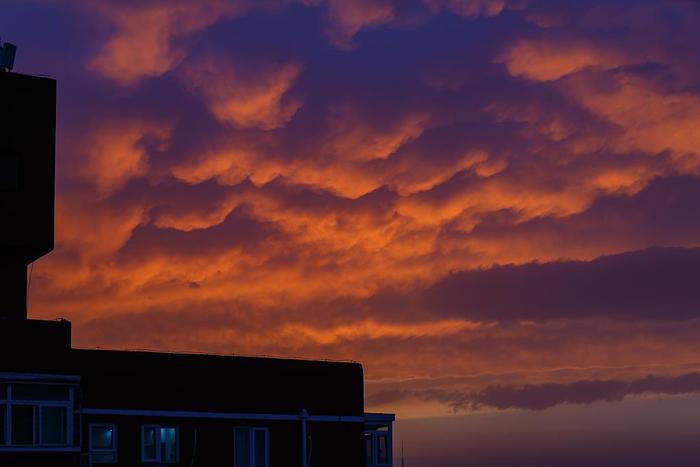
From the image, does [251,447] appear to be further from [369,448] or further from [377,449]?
[377,449]

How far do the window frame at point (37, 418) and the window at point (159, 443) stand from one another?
27.1ft

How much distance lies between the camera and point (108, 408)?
5988 cm

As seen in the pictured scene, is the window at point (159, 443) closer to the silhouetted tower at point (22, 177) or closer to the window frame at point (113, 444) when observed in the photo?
the window frame at point (113, 444)

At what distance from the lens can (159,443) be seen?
6112 cm

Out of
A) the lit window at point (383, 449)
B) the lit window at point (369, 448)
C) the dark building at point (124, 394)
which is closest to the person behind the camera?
the dark building at point (124, 394)

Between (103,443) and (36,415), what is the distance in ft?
25.9

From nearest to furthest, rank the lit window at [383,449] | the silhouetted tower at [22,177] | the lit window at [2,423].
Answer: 1. the lit window at [2,423]
2. the silhouetted tower at [22,177]
3. the lit window at [383,449]

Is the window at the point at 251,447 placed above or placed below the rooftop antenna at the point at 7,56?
below

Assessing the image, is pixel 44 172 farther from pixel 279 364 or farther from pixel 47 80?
pixel 279 364

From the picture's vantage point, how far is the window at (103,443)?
5938 centimetres

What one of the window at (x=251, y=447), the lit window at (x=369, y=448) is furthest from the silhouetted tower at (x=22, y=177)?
the lit window at (x=369, y=448)

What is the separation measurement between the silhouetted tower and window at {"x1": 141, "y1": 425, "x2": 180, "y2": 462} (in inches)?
297

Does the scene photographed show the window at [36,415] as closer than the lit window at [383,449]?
Yes

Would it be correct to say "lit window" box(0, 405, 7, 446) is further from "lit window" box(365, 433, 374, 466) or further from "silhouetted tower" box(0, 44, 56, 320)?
"lit window" box(365, 433, 374, 466)
